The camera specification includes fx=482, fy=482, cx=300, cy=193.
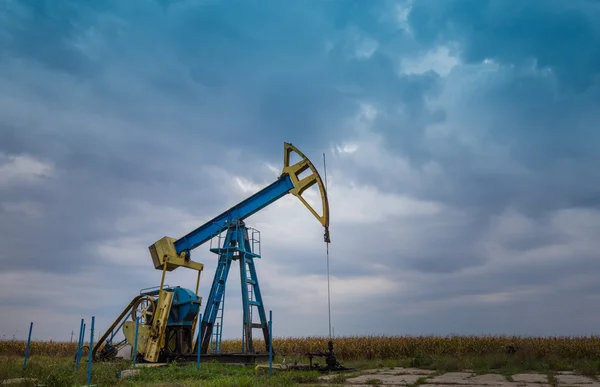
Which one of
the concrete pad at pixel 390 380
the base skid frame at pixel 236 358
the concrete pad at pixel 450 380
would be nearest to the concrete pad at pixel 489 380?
the concrete pad at pixel 450 380

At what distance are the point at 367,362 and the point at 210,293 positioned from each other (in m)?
5.38

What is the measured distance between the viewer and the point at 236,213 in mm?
14422

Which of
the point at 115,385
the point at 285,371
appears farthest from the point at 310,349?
the point at 115,385

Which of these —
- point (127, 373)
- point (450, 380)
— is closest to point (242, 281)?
point (127, 373)

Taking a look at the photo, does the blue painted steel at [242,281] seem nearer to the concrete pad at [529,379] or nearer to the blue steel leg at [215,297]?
the blue steel leg at [215,297]

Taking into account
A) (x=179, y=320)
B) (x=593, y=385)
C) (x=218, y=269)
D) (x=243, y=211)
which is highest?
(x=243, y=211)

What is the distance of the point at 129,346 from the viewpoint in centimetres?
1389

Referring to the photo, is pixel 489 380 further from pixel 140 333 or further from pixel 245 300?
pixel 140 333

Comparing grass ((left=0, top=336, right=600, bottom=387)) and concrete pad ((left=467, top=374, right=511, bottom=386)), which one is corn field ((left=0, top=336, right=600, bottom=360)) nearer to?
grass ((left=0, top=336, right=600, bottom=387))

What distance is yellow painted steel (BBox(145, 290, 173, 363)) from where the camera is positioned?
42.5 feet

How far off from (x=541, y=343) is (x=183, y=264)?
12887mm

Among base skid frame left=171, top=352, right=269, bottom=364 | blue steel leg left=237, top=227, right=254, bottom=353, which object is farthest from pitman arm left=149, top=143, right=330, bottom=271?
base skid frame left=171, top=352, right=269, bottom=364

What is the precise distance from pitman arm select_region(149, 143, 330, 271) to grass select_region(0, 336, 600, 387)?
3589 millimetres

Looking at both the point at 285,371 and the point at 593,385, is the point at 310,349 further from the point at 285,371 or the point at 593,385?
the point at 593,385
